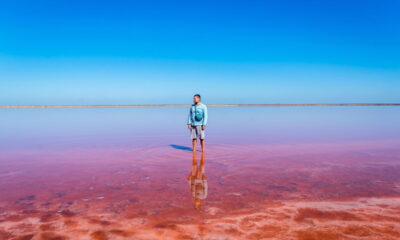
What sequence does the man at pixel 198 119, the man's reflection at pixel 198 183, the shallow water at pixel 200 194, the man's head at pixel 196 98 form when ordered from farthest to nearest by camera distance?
the man at pixel 198 119
the man's head at pixel 196 98
the man's reflection at pixel 198 183
the shallow water at pixel 200 194

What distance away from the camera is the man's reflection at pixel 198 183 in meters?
5.43

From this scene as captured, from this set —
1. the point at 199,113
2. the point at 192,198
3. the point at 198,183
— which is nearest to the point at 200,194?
the point at 192,198

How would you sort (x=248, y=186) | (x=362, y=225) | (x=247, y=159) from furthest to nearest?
1. (x=247, y=159)
2. (x=248, y=186)
3. (x=362, y=225)

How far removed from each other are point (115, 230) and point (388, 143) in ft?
42.1

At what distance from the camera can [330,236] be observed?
3.88m

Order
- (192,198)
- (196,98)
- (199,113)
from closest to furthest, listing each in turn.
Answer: (192,198) < (196,98) < (199,113)

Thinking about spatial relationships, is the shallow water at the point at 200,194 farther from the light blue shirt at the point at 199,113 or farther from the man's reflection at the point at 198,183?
the light blue shirt at the point at 199,113

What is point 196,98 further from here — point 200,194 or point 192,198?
point 192,198

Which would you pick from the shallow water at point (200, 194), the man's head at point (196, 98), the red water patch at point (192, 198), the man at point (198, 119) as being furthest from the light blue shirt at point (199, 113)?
the red water patch at point (192, 198)

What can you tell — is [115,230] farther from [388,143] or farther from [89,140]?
[388,143]

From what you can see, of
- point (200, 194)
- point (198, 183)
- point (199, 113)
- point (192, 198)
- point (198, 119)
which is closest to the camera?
point (192, 198)

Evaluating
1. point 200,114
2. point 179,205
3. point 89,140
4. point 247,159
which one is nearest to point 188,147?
point 200,114

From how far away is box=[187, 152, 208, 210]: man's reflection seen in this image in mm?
5426

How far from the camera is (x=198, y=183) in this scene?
6.45 m
